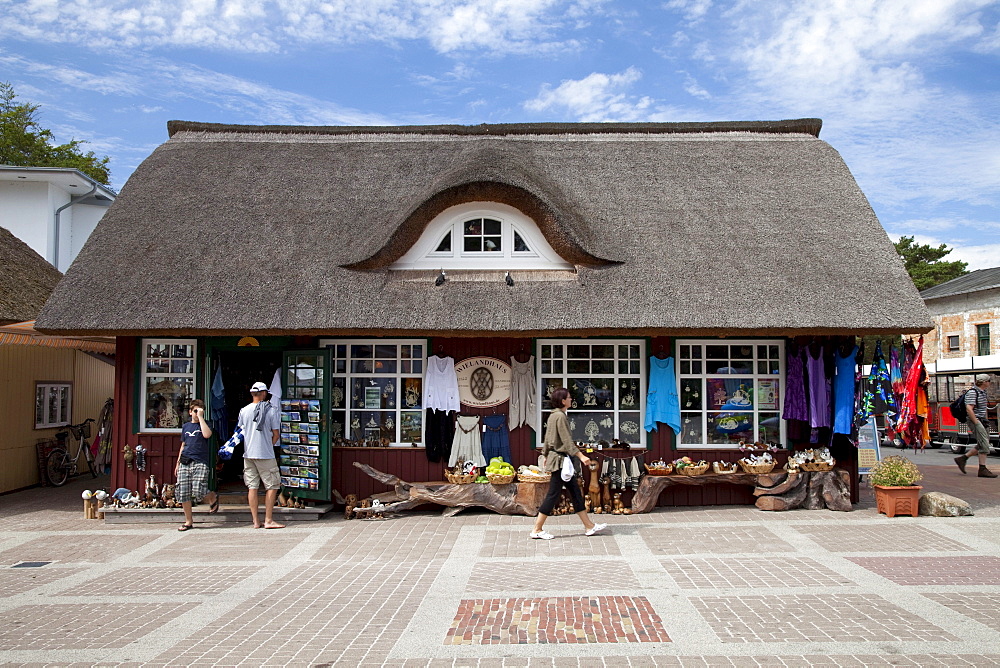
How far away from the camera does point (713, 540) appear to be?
8992 mm

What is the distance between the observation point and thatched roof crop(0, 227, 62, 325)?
13.5 metres

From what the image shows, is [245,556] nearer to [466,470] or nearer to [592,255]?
[466,470]

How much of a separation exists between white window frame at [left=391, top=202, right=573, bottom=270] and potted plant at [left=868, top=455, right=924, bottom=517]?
5323 mm

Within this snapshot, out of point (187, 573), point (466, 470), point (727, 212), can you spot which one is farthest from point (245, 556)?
point (727, 212)

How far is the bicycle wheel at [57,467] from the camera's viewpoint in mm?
14087

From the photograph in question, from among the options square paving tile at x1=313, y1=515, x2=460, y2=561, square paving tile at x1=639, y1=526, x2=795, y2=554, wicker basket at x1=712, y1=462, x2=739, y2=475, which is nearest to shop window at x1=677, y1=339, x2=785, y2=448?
wicker basket at x1=712, y1=462, x2=739, y2=475

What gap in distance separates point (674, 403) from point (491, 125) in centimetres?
654

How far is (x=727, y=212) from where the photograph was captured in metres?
12.1

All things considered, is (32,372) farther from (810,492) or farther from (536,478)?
(810,492)

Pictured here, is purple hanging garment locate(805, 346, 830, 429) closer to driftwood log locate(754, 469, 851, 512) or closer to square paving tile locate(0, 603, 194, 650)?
driftwood log locate(754, 469, 851, 512)

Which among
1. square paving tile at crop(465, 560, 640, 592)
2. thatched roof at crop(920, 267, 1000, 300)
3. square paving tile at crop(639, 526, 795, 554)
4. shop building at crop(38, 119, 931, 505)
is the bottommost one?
square paving tile at crop(465, 560, 640, 592)

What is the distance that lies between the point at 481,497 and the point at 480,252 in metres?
3.67

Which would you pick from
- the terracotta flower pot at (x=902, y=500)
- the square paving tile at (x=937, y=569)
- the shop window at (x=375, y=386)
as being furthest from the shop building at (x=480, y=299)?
the square paving tile at (x=937, y=569)

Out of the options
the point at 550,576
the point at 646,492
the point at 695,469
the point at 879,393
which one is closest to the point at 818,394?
the point at 879,393
